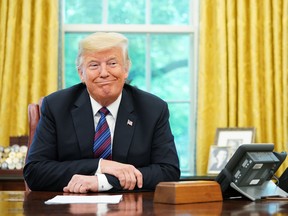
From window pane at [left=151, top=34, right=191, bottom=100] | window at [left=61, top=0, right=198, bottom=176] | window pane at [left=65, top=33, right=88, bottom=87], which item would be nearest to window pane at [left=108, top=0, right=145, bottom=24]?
window at [left=61, top=0, right=198, bottom=176]

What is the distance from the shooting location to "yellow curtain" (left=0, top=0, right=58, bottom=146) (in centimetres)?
497

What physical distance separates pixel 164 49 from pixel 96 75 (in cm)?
263

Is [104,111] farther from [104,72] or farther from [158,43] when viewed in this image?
[158,43]

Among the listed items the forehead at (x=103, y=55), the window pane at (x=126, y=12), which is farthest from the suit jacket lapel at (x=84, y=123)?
the window pane at (x=126, y=12)

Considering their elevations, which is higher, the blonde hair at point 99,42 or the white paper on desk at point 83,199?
the blonde hair at point 99,42

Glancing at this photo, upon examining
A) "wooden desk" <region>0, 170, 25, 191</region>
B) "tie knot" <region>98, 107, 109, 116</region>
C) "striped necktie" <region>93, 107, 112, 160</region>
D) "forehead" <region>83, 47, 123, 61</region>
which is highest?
"forehead" <region>83, 47, 123, 61</region>

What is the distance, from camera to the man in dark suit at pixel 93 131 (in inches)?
109

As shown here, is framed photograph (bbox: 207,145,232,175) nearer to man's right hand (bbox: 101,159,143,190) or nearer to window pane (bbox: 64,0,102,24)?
window pane (bbox: 64,0,102,24)

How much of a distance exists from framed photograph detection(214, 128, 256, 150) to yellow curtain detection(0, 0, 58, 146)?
142 cm

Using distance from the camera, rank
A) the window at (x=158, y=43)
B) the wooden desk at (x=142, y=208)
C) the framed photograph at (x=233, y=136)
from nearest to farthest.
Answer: the wooden desk at (x=142, y=208), the framed photograph at (x=233, y=136), the window at (x=158, y=43)

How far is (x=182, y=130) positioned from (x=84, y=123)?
8.56ft

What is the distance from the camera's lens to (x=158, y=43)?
17.9ft

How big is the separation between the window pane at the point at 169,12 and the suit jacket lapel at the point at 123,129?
2500 mm

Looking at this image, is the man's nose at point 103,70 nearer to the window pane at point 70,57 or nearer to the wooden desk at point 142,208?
the wooden desk at point 142,208
